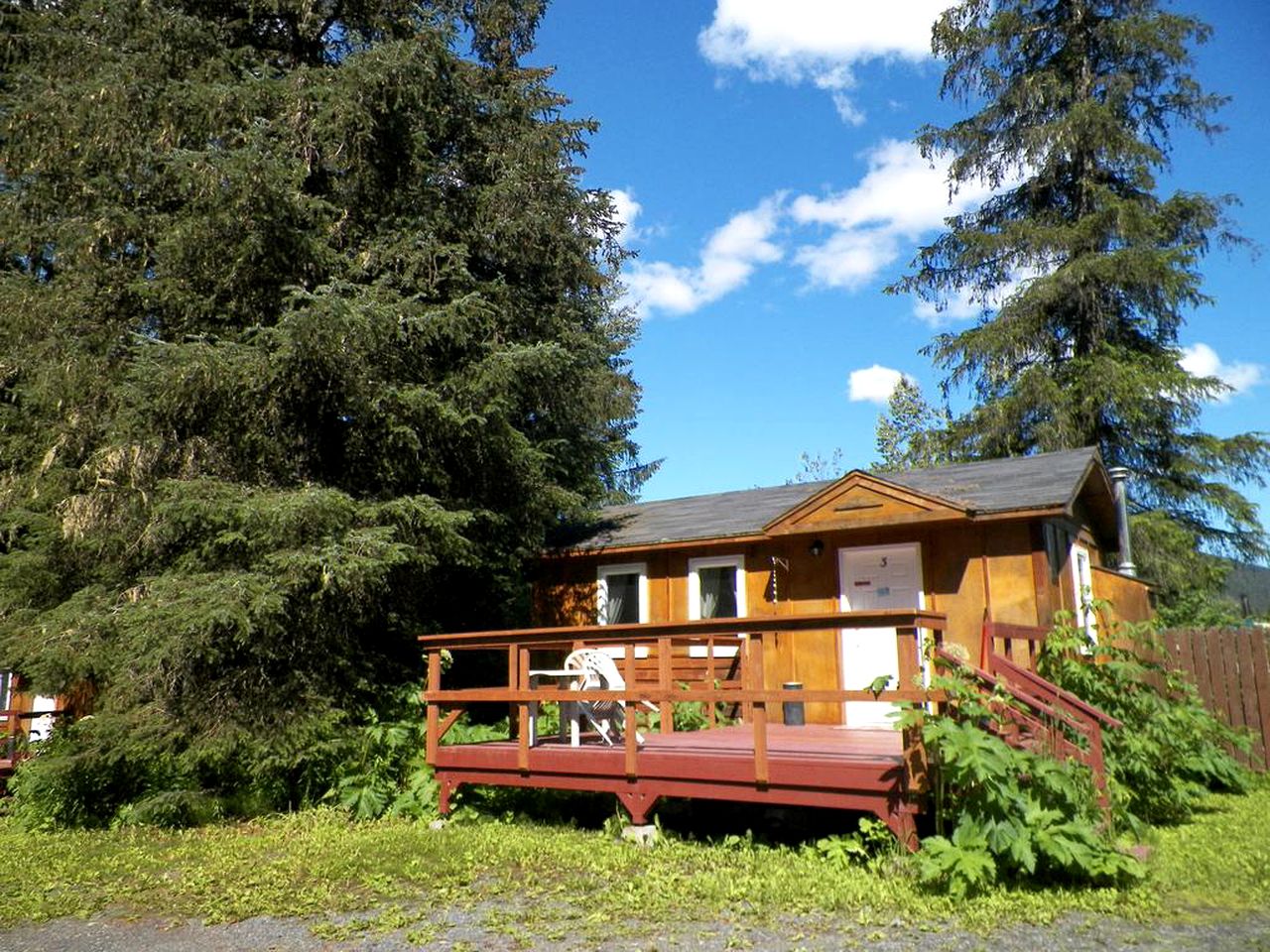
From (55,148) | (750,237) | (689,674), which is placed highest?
(750,237)

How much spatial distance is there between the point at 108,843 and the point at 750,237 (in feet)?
116

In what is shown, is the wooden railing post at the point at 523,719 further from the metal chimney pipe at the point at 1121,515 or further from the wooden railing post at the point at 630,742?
the metal chimney pipe at the point at 1121,515

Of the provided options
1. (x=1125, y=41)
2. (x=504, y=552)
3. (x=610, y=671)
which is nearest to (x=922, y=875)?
(x=610, y=671)

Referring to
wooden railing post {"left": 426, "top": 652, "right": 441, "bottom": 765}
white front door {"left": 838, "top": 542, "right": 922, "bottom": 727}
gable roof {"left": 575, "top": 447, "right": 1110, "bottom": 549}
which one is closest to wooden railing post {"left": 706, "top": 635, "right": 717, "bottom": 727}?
white front door {"left": 838, "top": 542, "right": 922, "bottom": 727}

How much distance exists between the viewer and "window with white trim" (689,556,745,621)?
12.6 m

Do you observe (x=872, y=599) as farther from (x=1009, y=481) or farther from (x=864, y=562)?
(x=1009, y=481)

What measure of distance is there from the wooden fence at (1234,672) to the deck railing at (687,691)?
4.58 metres

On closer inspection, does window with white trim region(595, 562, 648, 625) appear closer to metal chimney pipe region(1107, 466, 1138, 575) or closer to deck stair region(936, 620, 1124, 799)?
deck stair region(936, 620, 1124, 799)

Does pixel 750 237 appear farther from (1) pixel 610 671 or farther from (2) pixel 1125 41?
(1) pixel 610 671

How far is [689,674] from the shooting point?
1256 cm

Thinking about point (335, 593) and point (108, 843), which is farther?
point (335, 593)

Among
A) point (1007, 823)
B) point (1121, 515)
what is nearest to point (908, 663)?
point (1007, 823)

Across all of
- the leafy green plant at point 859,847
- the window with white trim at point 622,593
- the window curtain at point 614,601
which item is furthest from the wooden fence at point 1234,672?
the window curtain at point 614,601

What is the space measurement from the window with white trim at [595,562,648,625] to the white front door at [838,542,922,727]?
3019 millimetres
